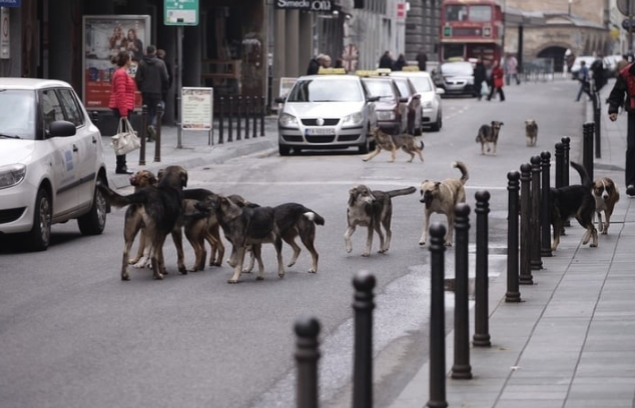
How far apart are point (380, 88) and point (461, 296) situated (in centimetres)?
2857

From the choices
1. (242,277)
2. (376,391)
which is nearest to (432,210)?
(242,277)

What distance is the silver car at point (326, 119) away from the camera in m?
30.4

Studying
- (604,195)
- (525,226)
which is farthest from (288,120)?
(525,226)

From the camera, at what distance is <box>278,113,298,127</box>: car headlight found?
3042 centimetres

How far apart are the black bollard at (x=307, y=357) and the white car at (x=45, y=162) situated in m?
9.60

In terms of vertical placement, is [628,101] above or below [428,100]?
above

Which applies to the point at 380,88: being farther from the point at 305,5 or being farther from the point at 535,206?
the point at 535,206

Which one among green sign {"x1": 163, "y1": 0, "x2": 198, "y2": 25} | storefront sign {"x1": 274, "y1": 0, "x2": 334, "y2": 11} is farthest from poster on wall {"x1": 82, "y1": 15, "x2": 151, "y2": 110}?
storefront sign {"x1": 274, "y1": 0, "x2": 334, "y2": 11}

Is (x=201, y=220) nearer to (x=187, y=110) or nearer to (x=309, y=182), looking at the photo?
(x=309, y=182)

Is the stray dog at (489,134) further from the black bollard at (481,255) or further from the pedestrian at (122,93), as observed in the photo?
the black bollard at (481,255)

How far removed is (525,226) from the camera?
11.8 meters

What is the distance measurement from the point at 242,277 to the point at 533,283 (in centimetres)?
236

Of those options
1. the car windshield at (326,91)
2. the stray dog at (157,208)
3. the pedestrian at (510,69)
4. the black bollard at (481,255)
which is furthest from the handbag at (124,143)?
the pedestrian at (510,69)

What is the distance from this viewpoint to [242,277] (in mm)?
12648
